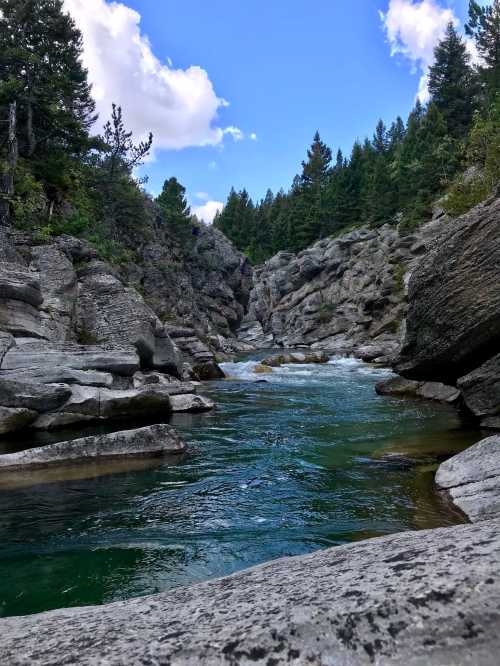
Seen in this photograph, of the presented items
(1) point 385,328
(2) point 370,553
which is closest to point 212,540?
(2) point 370,553

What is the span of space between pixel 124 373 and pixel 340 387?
13.2 metres

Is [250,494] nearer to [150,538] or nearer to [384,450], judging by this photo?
[150,538]

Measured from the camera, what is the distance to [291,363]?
40.4 meters

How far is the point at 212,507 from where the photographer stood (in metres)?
8.30

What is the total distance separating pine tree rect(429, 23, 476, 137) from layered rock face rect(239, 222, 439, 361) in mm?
24574

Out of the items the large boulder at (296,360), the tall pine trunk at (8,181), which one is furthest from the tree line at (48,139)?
the large boulder at (296,360)

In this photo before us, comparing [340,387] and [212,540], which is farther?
[340,387]

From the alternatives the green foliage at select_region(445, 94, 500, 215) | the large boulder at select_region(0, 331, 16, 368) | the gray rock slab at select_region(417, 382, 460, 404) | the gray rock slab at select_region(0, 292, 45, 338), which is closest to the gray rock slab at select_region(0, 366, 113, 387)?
the large boulder at select_region(0, 331, 16, 368)

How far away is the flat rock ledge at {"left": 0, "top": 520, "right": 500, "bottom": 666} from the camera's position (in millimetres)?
2391

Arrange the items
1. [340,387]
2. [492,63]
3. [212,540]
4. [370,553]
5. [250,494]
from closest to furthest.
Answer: [370,553]
[212,540]
[250,494]
[340,387]
[492,63]

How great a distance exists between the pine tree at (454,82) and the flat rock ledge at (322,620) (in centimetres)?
8708

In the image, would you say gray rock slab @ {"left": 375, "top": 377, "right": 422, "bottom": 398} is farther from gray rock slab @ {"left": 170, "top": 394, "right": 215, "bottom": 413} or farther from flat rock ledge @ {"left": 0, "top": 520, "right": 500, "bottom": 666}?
flat rock ledge @ {"left": 0, "top": 520, "right": 500, "bottom": 666}

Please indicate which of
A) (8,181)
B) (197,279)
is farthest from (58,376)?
(197,279)

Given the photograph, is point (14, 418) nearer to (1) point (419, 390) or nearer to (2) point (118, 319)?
(2) point (118, 319)
